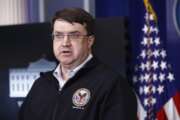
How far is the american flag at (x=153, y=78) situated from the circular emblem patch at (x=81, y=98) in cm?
115

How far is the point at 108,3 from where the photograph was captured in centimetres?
324

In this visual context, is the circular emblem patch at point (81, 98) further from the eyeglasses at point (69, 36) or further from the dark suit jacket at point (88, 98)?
the eyeglasses at point (69, 36)

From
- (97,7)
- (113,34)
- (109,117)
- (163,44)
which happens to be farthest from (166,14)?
(109,117)

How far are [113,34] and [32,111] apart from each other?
48.0 inches

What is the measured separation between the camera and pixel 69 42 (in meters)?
1.83

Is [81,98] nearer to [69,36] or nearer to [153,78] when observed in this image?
[69,36]

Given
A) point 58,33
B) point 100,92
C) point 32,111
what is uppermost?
point 58,33

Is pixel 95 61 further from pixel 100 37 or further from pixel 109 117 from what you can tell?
pixel 100 37

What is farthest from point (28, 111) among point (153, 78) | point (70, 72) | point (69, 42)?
point (153, 78)

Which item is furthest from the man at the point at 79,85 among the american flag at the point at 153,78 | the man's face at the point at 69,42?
the american flag at the point at 153,78

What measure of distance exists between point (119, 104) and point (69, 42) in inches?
13.1

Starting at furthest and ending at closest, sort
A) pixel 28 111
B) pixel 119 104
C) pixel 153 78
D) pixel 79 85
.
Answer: pixel 153 78, pixel 28 111, pixel 79 85, pixel 119 104

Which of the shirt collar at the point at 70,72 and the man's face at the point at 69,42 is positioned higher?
the man's face at the point at 69,42

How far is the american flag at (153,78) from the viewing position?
9.42 ft
